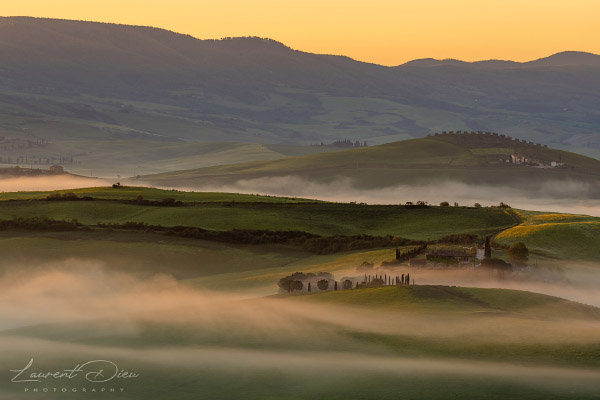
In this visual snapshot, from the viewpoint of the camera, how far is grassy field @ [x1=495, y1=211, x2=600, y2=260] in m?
172

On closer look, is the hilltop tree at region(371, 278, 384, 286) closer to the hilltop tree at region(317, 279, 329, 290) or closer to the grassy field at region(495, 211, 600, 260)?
the hilltop tree at region(317, 279, 329, 290)

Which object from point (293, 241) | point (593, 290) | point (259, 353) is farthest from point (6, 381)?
point (293, 241)

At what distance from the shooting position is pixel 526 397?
246ft

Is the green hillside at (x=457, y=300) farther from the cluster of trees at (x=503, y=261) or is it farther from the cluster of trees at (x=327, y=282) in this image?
the cluster of trees at (x=503, y=261)

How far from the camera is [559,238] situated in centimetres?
18300

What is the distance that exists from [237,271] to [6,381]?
290 ft

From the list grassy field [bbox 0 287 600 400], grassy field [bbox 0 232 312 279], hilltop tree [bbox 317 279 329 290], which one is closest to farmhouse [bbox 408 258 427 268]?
hilltop tree [bbox 317 279 329 290]

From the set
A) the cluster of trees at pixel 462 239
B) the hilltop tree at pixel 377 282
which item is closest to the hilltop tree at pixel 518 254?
the cluster of trees at pixel 462 239

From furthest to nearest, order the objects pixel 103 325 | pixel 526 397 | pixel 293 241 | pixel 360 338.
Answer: pixel 293 241 < pixel 103 325 < pixel 360 338 < pixel 526 397

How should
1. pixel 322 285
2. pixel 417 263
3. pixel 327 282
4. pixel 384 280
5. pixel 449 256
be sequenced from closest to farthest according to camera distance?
1. pixel 322 285
2. pixel 327 282
3. pixel 384 280
4. pixel 417 263
5. pixel 449 256

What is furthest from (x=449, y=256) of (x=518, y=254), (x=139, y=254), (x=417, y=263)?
(x=139, y=254)

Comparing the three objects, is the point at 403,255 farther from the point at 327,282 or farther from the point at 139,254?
the point at 139,254

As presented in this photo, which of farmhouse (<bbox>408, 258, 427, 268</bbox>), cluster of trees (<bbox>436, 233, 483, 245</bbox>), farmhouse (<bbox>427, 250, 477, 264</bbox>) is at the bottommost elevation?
farmhouse (<bbox>408, 258, 427, 268</bbox>)

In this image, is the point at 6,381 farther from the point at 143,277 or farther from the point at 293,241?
the point at 293,241
